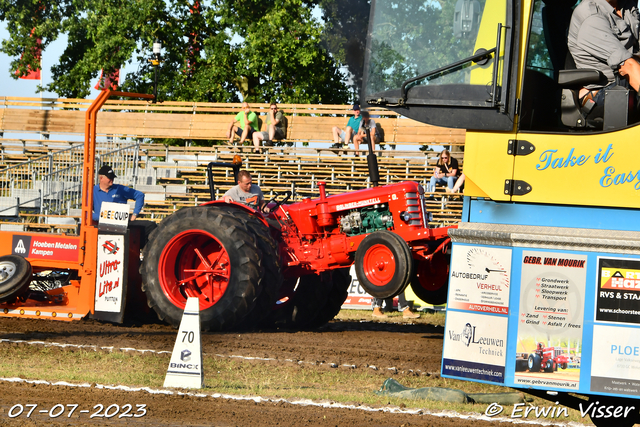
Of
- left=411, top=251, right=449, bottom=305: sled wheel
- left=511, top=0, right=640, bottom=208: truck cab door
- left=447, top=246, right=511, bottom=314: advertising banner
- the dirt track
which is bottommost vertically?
the dirt track

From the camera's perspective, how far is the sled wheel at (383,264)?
23.5 feet

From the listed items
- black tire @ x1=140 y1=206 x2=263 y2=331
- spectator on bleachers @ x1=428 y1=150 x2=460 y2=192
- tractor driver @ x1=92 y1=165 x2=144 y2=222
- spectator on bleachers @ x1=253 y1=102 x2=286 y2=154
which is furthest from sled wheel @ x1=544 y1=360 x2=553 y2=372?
spectator on bleachers @ x1=253 y1=102 x2=286 y2=154

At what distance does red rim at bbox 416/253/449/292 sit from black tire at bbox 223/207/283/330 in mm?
1554

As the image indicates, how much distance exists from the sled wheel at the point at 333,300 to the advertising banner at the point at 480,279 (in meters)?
5.43

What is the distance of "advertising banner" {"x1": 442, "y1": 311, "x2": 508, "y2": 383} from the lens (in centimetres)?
393

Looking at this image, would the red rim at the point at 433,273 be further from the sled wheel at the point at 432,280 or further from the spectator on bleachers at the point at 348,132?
the spectator on bleachers at the point at 348,132

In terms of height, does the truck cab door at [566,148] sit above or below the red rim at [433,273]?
above

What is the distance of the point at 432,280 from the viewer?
7.64m

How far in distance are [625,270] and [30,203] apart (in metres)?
15.5

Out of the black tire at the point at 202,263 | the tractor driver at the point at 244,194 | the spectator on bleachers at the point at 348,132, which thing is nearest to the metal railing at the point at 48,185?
the spectator on bleachers at the point at 348,132

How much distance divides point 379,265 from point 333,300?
82.6 inches

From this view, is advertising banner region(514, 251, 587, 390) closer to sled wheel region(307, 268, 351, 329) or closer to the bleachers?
sled wheel region(307, 268, 351, 329)

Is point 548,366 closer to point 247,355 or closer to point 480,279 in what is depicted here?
point 480,279

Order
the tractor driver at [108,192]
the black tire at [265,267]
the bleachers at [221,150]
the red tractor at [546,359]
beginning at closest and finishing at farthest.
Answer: the red tractor at [546,359], the black tire at [265,267], the tractor driver at [108,192], the bleachers at [221,150]
